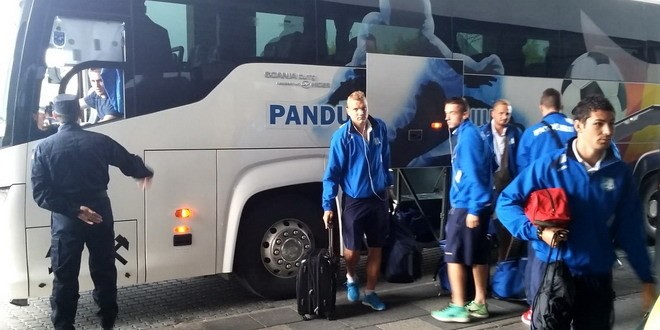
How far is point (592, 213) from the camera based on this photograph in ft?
→ 10.3

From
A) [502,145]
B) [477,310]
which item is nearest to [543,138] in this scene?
[502,145]

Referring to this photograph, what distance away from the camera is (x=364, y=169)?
5410 millimetres

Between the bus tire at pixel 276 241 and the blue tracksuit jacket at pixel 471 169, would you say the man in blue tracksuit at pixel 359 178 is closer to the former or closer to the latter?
the bus tire at pixel 276 241

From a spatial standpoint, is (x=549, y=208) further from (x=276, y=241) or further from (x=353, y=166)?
(x=276, y=241)

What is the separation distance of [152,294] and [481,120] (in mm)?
4082

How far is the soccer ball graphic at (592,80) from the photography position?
301 inches

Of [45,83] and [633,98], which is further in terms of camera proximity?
[633,98]

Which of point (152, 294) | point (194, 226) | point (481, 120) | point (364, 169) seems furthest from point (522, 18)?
point (152, 294)

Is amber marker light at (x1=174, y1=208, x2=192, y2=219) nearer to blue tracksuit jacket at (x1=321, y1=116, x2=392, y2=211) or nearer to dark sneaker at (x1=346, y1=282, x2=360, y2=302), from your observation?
blue tracksuit jacket at (x1=321, y1=116, x2=392, y2=211)

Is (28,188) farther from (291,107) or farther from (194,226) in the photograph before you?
(291,107)

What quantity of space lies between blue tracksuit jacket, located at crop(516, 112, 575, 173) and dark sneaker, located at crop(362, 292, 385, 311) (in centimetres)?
182

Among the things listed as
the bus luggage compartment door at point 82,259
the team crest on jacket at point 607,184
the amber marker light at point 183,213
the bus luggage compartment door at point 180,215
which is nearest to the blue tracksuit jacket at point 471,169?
the team crest on jacket at point 607,184

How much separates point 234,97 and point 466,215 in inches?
90.6

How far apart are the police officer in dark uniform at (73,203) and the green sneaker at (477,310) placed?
9.93 ft
